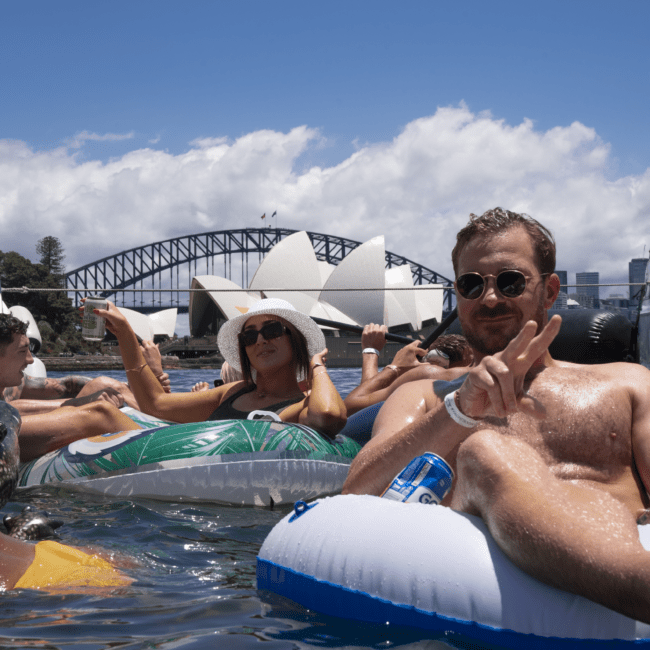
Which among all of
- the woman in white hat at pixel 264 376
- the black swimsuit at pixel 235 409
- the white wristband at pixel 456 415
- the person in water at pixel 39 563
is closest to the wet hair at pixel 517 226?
the white wristband at pixel 456 415

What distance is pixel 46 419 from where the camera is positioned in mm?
3576

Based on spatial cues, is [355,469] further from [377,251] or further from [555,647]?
[377,251]

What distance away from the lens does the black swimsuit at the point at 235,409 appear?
3.61 metres

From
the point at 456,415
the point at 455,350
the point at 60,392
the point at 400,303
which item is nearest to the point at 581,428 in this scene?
the point at 456,415

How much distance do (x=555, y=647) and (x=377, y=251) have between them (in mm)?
Answer: 34700

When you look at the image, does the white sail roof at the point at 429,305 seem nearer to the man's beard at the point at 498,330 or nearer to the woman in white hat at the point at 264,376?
the woman in white hat at the point at 264,376

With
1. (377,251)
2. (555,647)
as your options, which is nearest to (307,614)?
(555,647)

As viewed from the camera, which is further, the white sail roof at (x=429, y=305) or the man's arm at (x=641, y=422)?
the white sail roof at (x=429, y=305)

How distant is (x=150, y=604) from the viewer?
194 cm

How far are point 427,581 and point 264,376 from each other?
2219mm

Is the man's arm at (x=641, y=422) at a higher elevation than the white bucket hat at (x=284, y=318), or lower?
lower

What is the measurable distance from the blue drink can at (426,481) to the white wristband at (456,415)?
12 centimetres

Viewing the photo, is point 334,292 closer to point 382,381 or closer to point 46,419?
point 382,381

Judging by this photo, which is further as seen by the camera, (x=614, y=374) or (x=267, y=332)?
(x=267, y=332)
